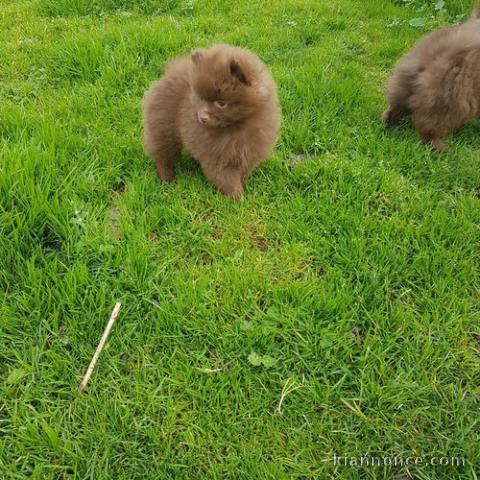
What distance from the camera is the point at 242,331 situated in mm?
2318

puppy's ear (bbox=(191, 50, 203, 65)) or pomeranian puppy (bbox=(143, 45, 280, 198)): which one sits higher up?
puppy's ear (bbox=(191, 50, 203, 65))

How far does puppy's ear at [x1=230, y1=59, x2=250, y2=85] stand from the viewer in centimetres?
256

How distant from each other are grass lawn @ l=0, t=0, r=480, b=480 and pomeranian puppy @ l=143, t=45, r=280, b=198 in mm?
216

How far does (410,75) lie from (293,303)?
233 cm

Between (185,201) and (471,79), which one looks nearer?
(185,201)

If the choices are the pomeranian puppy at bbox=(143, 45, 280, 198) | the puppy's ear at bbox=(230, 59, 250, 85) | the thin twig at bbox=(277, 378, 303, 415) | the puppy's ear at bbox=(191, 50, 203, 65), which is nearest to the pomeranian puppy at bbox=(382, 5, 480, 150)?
the pomeranian puppy at bbox=(143, 45, 280, 198)

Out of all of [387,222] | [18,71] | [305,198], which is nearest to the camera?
[387,222]

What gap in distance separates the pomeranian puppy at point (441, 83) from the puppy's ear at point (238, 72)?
65.4 inches

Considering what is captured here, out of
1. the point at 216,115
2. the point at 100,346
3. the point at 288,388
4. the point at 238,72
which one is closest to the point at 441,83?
the point at 238,72

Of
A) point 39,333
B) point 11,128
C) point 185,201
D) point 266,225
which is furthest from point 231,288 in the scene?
point 11,128

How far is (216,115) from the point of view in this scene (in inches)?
106

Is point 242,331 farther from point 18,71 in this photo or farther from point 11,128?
point 18,71

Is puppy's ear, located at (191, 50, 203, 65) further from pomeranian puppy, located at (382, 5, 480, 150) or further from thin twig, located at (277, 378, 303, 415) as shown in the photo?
thin twig, located at (277, 378, 303, 415)

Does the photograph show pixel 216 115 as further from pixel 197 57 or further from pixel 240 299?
pixel 240 299
